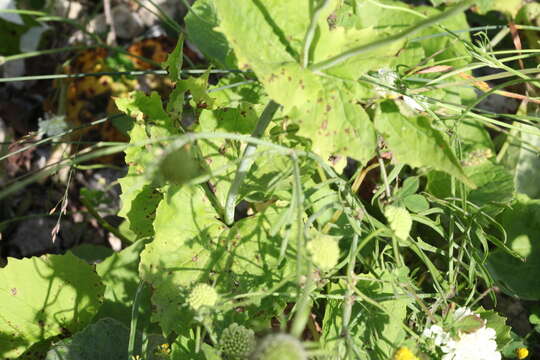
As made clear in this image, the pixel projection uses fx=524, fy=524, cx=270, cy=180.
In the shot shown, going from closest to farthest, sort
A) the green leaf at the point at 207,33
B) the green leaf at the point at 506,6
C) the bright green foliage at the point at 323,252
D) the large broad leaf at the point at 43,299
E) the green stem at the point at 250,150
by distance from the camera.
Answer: the bright green foliage at the point at 323,252 < the green stem at the point at 250,150 < the large broad leaf at the point at 43,299 < the green leaf at the point at 207,33 < the green leaf at the point at 506,6

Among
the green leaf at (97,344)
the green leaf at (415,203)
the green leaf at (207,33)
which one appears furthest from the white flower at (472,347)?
the green leaf at (207,33)

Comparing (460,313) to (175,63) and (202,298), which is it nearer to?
(202,298)

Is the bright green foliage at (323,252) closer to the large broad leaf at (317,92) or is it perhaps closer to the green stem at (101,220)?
the large broad leaf at (317,92)

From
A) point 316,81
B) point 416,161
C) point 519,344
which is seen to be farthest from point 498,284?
point 316,81

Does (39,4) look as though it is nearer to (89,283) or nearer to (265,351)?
(89,283)

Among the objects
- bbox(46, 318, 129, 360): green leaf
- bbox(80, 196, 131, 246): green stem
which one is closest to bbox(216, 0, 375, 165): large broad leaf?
bbox(46, 318, 129, 360): green leaf
